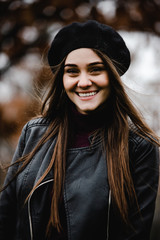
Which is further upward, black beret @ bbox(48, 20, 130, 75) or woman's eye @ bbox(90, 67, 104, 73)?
black beret @ bbox(48, 20, 130, 75)

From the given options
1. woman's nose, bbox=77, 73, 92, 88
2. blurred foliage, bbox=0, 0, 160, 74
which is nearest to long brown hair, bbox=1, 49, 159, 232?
woman's nose, bbox=77, 73, 92, 88

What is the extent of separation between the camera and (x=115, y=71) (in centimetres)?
158

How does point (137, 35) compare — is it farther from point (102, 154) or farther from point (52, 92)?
point (102, 154)

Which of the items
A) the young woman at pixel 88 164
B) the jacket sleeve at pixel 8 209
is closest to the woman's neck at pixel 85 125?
the young woman at pixel 88 164

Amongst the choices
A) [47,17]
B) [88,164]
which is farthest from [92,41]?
[47,17]

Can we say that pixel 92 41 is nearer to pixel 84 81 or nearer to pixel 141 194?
pixel 84 81

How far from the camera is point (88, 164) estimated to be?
163 cm

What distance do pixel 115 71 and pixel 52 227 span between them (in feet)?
3.15

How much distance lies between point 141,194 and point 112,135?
0.38 m

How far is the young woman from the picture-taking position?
1545 millimetres

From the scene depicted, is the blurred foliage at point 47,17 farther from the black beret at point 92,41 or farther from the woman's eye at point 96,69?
the woman's eye at point 96,69

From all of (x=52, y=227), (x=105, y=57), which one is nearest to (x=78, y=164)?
(x=52, y=227)

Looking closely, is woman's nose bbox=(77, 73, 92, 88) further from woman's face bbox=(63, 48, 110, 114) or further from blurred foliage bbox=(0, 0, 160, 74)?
blurred foliage bbox=(0, 0, 160, 74)

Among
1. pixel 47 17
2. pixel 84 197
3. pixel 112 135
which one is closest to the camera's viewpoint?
pixel 84 197
